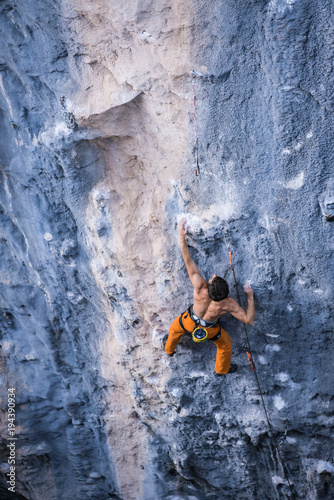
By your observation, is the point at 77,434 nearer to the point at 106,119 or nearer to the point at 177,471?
the point at 177,471

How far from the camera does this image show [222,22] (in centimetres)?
302

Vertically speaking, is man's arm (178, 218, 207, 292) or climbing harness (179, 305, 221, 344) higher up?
man's arm (178, 218, 207, 292)

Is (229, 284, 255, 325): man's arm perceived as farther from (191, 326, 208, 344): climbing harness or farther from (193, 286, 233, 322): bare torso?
(191, 326, 208, 344): climbing harness

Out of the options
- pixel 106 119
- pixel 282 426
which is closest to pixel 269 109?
pixel 106 119

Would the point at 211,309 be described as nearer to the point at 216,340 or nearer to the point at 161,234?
the point at 216,340

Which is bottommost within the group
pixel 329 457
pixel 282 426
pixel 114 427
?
pixel 329 457

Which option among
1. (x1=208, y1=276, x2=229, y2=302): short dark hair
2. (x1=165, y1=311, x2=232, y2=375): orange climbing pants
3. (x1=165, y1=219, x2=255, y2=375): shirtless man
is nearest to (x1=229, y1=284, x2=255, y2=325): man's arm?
(x1=165, y1=219, x2=255, y2=375): shirtless man

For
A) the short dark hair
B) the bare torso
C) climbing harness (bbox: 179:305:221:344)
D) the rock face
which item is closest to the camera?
the rock face

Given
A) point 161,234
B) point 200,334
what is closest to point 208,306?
point 200,334

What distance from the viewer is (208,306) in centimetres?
357

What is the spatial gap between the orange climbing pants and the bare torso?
0.12 metres

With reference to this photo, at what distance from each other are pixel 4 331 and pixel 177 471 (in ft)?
7.02

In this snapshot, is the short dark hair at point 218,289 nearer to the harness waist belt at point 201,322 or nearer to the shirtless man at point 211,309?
the shirtless man at point 211,309

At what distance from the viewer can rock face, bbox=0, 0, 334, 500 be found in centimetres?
313
